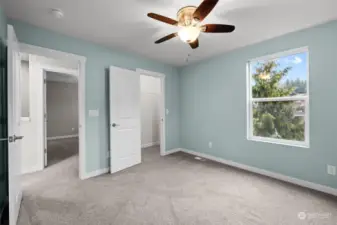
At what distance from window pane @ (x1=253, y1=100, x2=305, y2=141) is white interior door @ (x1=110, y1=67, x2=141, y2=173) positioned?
242 cm

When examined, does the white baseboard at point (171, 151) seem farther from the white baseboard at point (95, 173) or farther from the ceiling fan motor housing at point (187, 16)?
the ceiling fan motor housing at point (187, 16)

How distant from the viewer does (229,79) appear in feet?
11.4

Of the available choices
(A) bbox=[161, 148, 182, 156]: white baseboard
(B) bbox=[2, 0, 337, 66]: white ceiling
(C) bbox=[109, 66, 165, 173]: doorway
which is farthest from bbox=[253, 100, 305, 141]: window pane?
(C) bbox=[109, 66, 165, 173]: doorway

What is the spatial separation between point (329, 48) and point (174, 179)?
2992 millimetres

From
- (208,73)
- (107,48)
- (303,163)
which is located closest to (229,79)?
(208,73)

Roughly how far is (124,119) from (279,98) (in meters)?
2.87

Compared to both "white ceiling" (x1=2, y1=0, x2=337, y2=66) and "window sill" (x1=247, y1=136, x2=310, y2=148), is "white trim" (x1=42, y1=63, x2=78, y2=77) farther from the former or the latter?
"window sill" (x1=247, y1=136, x2=310, y2=148)

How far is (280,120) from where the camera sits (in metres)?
2.91

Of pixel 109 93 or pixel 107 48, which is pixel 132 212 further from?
pixel 107 48

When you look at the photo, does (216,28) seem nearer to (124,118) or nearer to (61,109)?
(124,118)

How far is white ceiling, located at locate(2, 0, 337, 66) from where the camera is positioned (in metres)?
1.89

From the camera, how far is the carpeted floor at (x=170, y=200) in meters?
1.80

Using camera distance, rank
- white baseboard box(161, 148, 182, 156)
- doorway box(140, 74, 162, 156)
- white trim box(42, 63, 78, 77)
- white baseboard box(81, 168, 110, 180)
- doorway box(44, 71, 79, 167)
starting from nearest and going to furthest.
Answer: white baseboard box(81, 168, 110, 180)
white trim box(42, 63, 78, 77)
white baseboard box(161, 148, 182, 156)
doorway box(140, 74, 162, 156)
doorway box(44, 71, 79, 167)

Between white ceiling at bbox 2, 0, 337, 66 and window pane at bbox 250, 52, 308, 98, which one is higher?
white ceiling at bbox 2, 0, 337, 66
